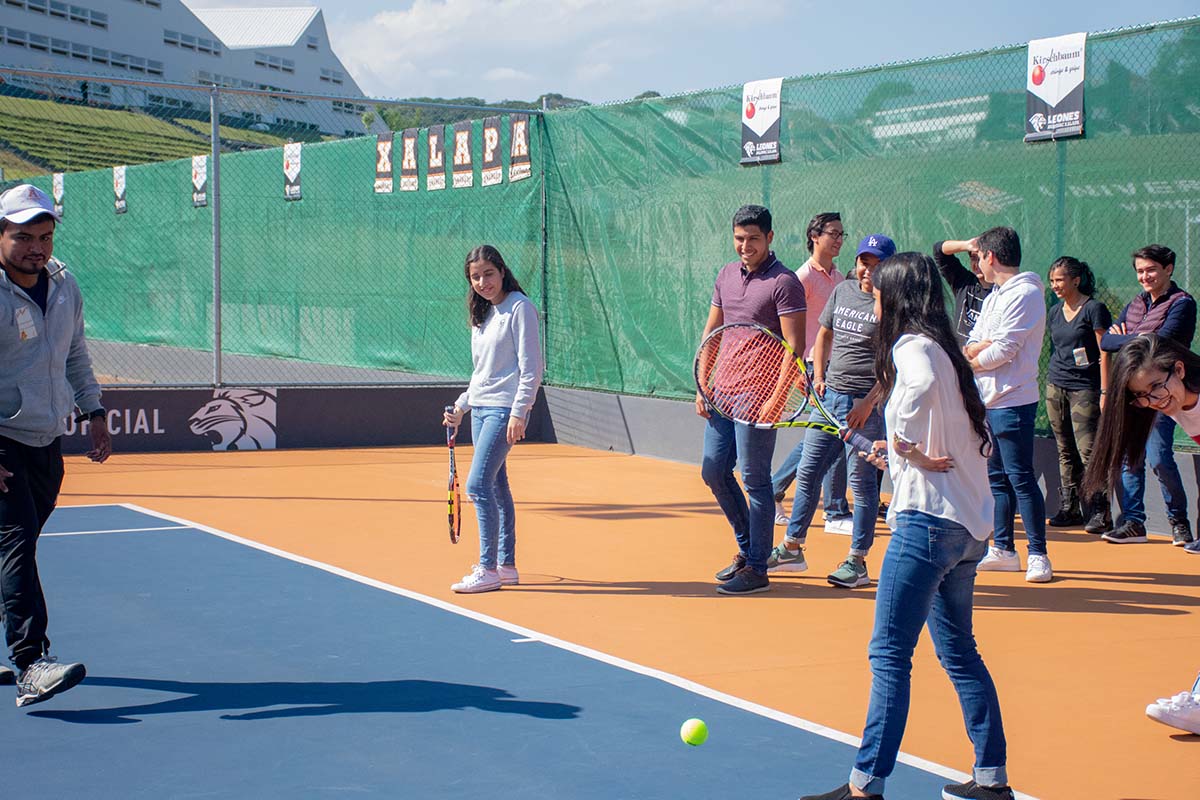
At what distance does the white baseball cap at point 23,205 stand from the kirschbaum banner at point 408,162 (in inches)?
409

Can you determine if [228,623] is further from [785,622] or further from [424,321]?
[424,321]

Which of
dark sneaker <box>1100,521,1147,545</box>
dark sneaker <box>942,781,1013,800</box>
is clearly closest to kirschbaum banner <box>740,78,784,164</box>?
dark sneaker <box>1100,521,1147,545</box>

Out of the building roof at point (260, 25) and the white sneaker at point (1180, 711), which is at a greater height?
the building roof at point (260, 25)

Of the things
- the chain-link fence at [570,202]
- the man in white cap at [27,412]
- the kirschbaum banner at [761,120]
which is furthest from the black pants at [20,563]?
the kirschbaum banner at [761,120]

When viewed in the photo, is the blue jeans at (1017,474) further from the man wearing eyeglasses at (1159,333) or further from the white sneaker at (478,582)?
the white sneaker at (478,582)

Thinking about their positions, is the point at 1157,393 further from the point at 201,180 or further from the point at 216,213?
the point at 201,180

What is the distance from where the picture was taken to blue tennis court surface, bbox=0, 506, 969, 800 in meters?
4.29

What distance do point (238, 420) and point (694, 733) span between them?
9.69 m

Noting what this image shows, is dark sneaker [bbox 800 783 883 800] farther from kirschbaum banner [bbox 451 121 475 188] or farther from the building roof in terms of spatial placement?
the building roof

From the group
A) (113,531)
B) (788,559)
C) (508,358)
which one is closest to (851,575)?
(788,559)

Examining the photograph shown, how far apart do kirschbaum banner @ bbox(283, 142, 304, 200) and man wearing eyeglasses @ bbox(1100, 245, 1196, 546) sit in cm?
1128

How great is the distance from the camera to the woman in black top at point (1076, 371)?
30.0 ft

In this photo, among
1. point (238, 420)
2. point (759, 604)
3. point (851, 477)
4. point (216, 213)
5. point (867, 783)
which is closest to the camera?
point (867, 783)

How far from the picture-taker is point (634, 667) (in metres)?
5.65
